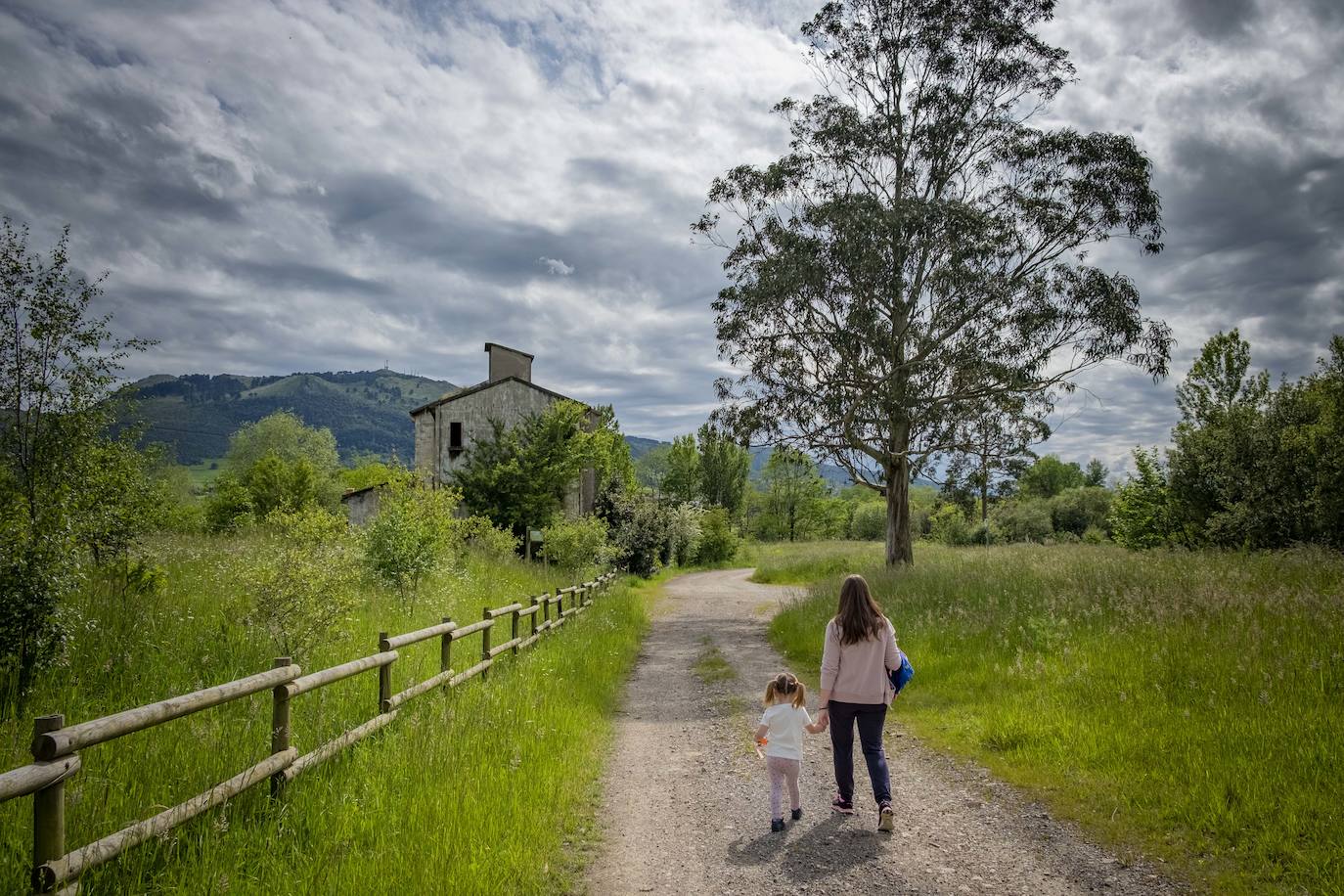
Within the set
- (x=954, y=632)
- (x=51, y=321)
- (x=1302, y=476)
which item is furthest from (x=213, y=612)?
(x=1302, y=476)

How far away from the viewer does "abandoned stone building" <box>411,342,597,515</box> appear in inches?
1415

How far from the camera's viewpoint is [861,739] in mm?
5637

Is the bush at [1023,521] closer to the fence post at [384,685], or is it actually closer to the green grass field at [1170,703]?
the green grass field at [1170,703]

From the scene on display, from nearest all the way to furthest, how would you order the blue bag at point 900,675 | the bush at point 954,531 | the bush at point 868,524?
the blue bag at point 900,675
the bush at point 954,531
the bush at point 868,524

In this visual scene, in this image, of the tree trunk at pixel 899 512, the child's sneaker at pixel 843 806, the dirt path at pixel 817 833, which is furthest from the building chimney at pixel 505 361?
the child's sneaker at pixel 843 806

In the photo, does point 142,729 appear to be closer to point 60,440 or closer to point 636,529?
point 60,440

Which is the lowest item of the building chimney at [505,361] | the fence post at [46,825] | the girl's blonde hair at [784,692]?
the girl's blonde hair at [784,692]

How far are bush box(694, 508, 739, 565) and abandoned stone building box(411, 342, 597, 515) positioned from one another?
551 inches

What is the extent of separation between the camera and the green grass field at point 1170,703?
4.76 meters

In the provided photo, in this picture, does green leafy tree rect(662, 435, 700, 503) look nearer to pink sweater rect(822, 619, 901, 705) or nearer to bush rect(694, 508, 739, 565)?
bush rect(694, 508, 739, 565)

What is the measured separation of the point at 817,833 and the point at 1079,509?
84.0 metres

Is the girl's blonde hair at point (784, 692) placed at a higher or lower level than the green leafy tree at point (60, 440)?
lower

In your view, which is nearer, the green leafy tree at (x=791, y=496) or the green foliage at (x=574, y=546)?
the green foliage at (x=574, y=546)

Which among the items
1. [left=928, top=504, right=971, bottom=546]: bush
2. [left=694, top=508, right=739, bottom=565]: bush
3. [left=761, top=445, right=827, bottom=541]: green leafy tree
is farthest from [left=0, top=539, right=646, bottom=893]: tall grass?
[left=761, top=445, right=827, bottom=541]: green leafy tree
